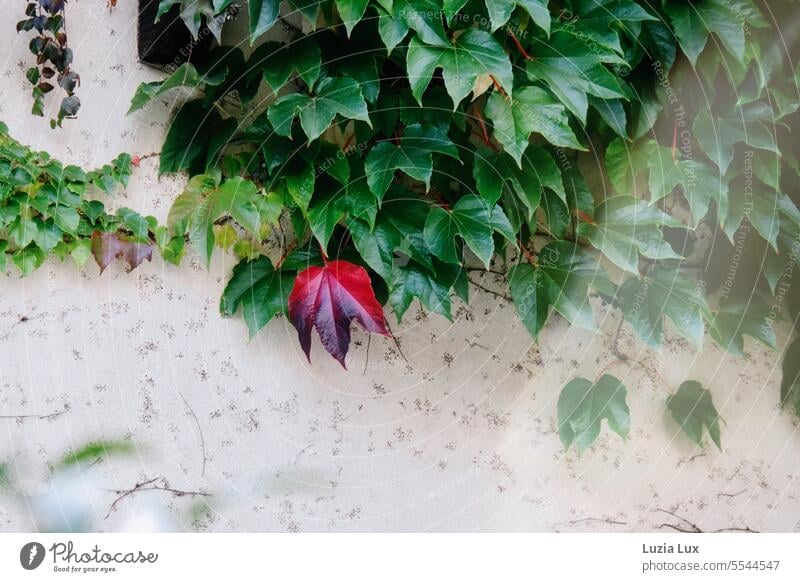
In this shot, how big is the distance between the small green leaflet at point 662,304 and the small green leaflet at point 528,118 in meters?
0.23

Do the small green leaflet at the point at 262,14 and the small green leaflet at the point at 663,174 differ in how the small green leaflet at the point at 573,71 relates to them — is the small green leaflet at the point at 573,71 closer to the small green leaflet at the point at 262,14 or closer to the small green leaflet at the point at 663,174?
the small green leaflet at the point at 663,174

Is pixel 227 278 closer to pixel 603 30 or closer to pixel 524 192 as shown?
pixel 524 192

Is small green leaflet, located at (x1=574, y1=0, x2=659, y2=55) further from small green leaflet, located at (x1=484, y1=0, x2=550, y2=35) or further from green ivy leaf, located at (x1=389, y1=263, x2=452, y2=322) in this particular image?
green ivy leaf, located at (x1=389, y1=263, x2=452, y2=322)

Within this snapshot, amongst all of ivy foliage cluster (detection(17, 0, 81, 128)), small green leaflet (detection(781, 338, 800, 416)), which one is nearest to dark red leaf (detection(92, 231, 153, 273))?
ivy foliage cluster (detection(17, 0, 81, 128))

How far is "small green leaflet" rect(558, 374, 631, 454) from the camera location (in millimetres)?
898

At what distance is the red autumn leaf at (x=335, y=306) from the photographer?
0.76 meters

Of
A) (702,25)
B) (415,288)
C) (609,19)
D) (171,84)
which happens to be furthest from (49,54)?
(702,25)

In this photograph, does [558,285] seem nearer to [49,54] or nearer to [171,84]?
[171,84]

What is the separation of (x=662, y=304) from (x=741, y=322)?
13 centimetres

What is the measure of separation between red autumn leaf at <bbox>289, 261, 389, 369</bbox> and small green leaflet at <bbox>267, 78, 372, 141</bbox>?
0.49 ft

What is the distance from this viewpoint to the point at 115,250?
0.82m
